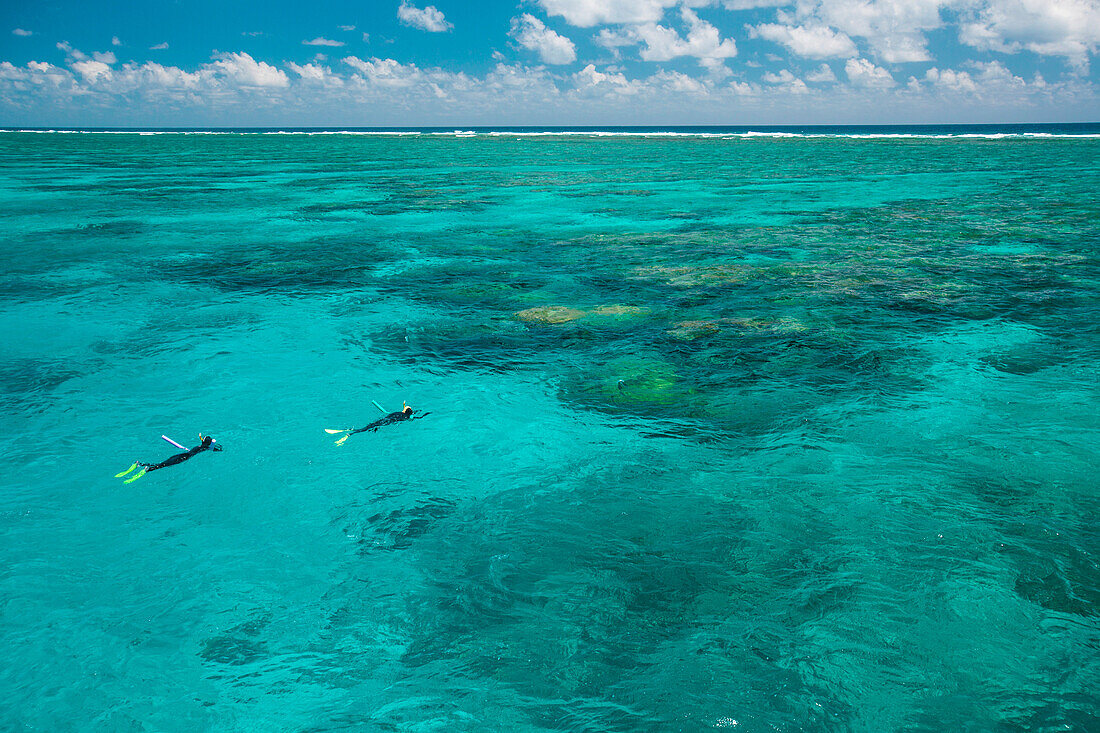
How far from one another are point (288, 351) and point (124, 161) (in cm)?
7827

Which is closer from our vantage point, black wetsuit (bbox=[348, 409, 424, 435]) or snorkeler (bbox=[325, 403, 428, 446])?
snorkeler (bbox=[325, 403, 428, 446])

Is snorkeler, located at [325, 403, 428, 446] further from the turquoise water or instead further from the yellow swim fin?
the yellow swim fin

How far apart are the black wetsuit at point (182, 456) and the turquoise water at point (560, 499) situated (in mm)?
233

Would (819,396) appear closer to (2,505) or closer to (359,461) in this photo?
(359,461)

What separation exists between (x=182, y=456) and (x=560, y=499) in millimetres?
6323

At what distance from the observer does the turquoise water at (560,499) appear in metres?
6.68

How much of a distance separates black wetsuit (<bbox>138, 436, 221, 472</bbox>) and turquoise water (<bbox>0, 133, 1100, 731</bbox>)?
23cm

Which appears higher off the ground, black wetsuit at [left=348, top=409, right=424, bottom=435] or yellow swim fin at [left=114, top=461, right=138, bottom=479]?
black wetsuit at [left=348, top=409, right=424, bottom=435]

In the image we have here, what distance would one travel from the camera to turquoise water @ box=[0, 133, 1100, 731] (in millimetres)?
6676

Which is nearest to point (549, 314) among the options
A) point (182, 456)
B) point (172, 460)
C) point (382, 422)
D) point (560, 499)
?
point (382, 422)

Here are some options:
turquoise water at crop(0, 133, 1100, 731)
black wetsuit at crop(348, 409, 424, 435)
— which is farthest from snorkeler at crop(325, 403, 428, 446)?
turquoise water at crop(0, 133, 1100, 731)

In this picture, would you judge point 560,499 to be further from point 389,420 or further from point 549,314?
point 549,314

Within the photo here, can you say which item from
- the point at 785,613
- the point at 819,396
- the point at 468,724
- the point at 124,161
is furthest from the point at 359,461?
the point at 124,161

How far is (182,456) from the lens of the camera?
10898mm
